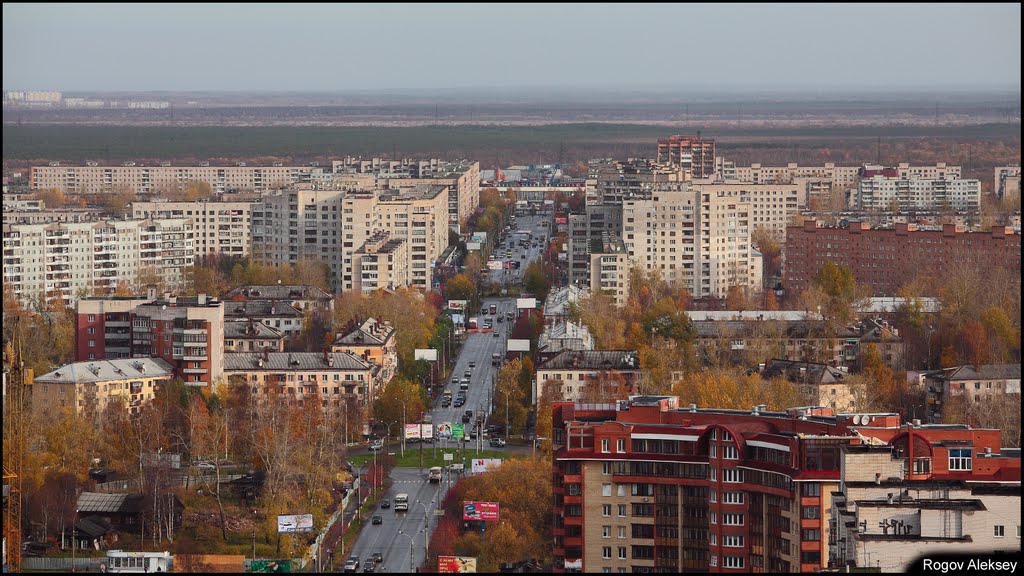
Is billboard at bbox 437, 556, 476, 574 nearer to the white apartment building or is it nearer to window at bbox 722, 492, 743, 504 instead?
window at bbox 722, 492, 743, 504

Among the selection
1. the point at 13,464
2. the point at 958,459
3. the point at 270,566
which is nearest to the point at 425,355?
the point at 13,464

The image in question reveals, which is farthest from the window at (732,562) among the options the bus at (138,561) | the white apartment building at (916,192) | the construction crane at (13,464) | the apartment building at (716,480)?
the white apartment building at (916,192)

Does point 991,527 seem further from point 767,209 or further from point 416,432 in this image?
point 767,209

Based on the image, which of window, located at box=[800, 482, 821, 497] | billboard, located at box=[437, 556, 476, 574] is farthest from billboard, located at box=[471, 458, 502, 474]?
window, located at box=[800, 482, 821, 497]

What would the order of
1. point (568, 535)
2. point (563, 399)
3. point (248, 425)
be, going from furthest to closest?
point (563, 399)
point (248, 425)
point (568, 535)

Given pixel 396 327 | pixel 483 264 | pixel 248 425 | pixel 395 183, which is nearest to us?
pixel 248 425

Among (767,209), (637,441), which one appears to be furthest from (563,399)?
(767,209)

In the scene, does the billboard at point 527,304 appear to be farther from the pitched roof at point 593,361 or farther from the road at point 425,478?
the pitched roof at point 593,361
